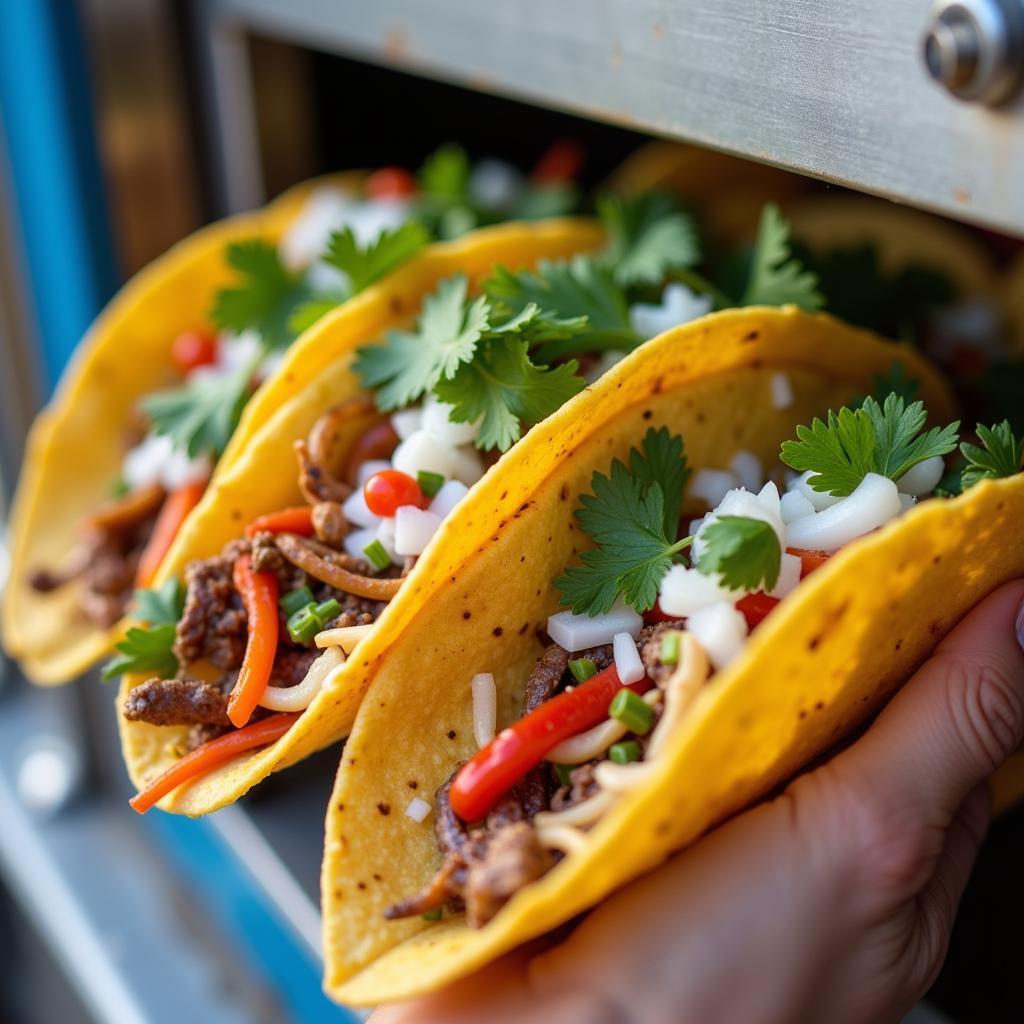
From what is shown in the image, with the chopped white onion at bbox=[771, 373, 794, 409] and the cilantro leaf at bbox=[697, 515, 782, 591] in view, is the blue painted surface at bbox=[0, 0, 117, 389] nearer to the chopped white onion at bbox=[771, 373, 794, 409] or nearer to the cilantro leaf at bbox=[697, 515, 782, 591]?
the chopped white onion at bbox=[771, 373, 794, 409]

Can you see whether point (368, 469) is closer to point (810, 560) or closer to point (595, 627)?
point (595, 627)

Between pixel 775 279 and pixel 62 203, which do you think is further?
pixel 62 203

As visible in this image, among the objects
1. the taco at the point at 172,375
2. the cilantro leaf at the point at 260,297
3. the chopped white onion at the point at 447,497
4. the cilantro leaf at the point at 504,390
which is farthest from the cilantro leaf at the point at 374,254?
the chopped white onion at the point at 447,497

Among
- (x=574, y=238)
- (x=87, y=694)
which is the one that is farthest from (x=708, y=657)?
(x=87, y=694)

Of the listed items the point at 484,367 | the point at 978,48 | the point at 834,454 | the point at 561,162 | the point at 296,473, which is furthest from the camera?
the point at 561,162

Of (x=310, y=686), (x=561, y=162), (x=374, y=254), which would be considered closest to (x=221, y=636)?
(x=310, y=686)

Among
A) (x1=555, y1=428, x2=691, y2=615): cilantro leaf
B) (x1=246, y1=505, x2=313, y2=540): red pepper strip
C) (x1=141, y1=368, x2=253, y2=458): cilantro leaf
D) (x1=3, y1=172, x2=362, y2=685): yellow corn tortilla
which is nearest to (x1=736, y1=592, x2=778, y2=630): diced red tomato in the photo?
(x1=555, y1=428, x2=691, y2=615): cilantro leaf

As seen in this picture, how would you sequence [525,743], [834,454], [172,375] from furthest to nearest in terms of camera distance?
[172,375]
[834,454]
[525,743]
